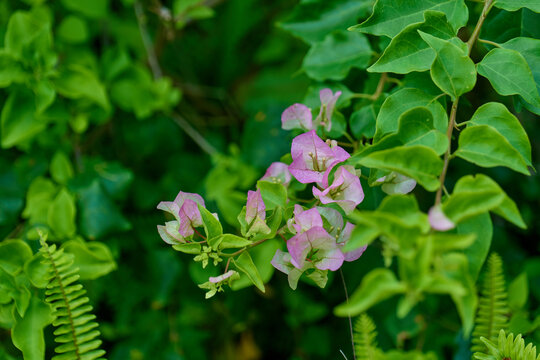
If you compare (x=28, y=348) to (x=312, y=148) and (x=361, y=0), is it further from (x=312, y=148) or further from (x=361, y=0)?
(x=361, y=0)

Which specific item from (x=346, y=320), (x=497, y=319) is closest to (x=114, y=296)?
(x=346, y=320)

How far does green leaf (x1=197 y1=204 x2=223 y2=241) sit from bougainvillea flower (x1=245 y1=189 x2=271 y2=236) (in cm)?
4

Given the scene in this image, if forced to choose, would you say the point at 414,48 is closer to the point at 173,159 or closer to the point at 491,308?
the point at 491,308

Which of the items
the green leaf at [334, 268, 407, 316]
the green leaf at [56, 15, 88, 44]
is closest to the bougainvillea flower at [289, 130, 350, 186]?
the green leaf at [334, 268, 407, 316]

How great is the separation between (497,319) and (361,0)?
0.67 metres

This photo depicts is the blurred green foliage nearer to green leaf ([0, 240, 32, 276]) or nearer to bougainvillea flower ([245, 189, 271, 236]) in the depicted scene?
green leaf ([0, 240, 32, 276])

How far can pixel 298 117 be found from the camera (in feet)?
2.42

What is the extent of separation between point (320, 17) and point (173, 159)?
2.12 feet

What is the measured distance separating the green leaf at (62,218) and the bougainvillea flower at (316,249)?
1.77 ft

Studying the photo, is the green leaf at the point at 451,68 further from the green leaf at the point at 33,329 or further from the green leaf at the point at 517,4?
the green leaf at the point at 33,329

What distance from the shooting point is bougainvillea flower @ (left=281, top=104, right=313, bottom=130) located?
73 centimetres

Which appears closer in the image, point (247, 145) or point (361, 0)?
point (361, 0)

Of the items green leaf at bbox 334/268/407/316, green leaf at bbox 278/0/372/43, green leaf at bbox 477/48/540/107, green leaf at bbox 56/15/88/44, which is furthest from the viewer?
green leaf at bbox 56/15/88/44

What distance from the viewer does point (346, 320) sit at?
1339mm
